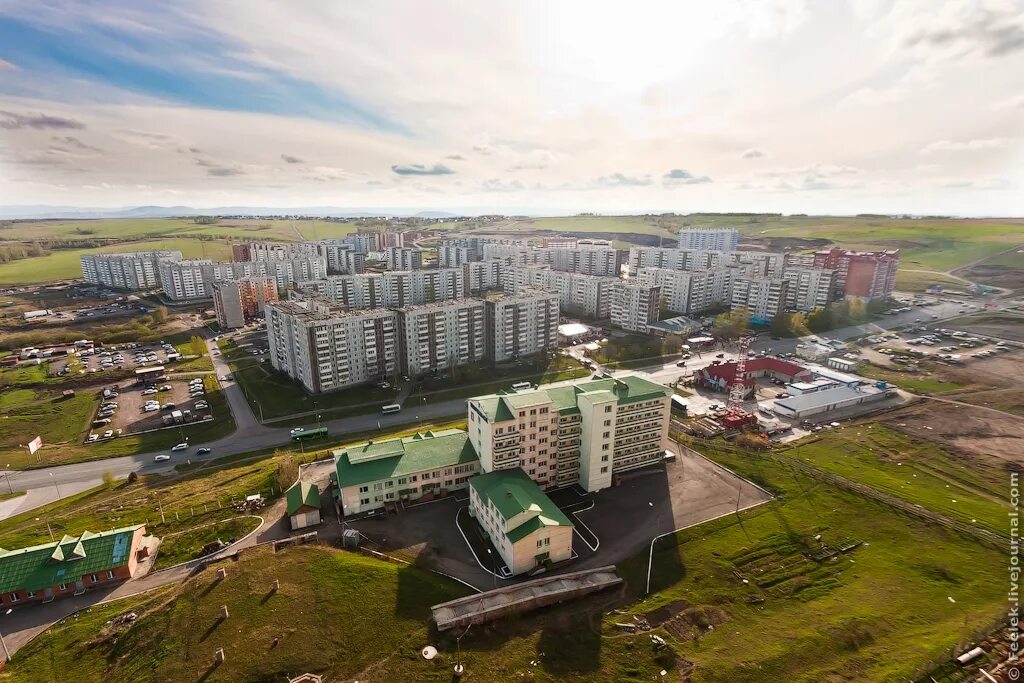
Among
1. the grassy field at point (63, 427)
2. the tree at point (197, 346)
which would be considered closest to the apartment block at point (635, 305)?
the grassy field at point (63, 427)

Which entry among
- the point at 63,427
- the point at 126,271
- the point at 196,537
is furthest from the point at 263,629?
the point at 126,271

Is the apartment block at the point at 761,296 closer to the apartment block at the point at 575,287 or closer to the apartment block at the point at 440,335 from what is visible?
the apartment block at the point at 575,287

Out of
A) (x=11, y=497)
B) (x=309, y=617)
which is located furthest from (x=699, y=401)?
(x=11, y=497)

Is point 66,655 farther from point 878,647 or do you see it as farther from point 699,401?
point 699,401

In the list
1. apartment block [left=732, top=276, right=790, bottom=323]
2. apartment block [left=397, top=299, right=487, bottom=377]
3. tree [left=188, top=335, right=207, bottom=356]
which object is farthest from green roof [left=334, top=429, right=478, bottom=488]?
apartment block [left=732, top=276, right=790, bottom=323]

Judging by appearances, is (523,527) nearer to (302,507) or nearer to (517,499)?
(517,499)
